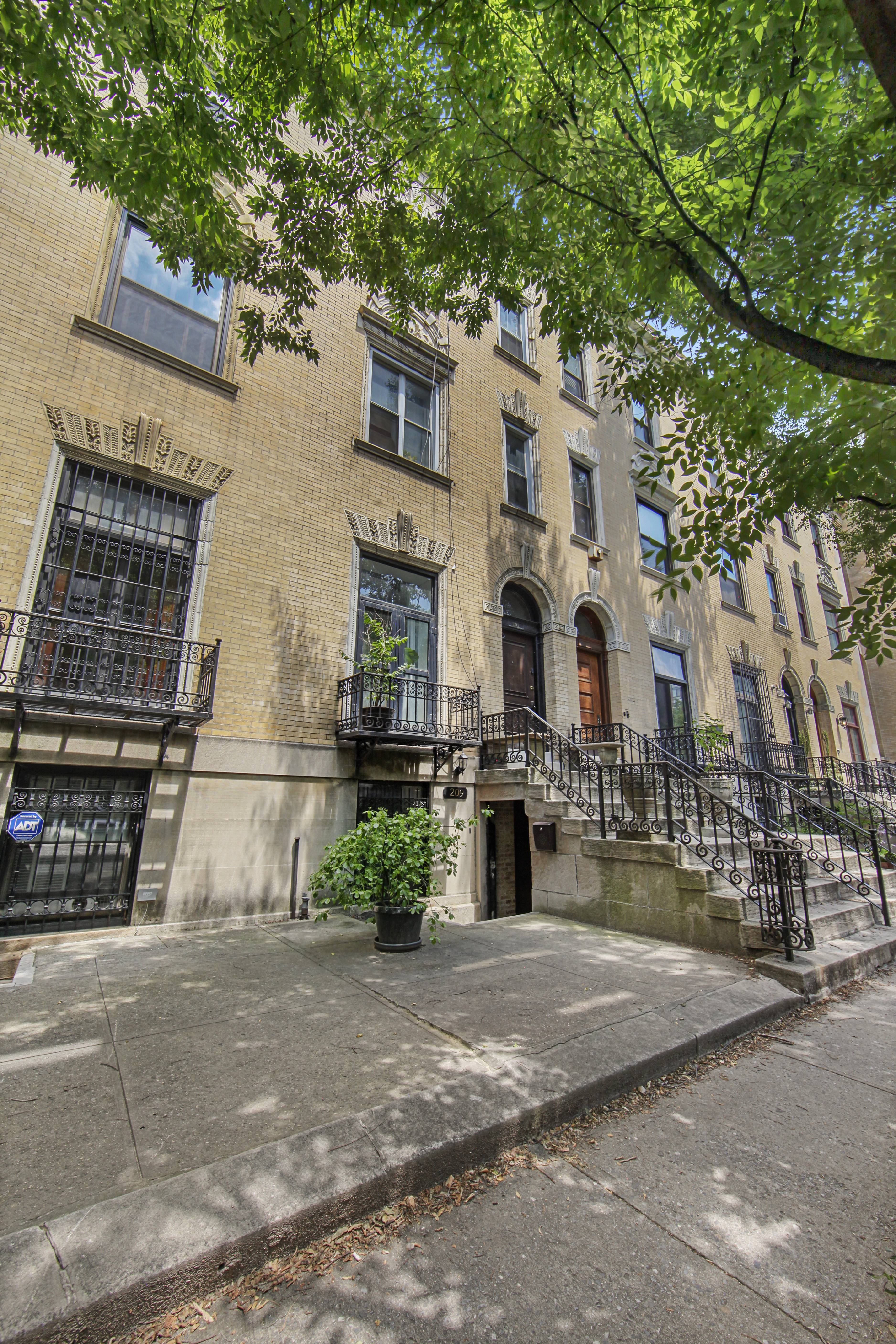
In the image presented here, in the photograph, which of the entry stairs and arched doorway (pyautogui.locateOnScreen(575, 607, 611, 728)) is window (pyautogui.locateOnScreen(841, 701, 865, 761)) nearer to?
arched doorway (pyautogui.locateOnScreen(575, 607, 611, 728))

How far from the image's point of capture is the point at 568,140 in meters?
4.75

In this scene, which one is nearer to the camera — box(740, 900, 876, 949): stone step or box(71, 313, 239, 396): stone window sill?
box(740, 900, 876, 949): stone step

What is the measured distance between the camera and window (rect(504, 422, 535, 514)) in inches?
524

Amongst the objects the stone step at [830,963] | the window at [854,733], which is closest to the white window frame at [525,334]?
the stone step at [830,963]

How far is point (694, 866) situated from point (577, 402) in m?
12.7

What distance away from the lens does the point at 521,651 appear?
12688 millimetres

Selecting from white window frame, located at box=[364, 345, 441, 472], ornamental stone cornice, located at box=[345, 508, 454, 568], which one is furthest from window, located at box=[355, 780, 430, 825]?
white window frame, located at box=[364, 345, 441, 472]

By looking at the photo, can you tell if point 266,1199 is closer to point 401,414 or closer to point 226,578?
point 226,578

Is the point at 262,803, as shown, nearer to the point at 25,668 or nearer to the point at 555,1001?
the point at 25,668

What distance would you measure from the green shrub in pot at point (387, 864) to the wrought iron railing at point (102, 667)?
2.55m

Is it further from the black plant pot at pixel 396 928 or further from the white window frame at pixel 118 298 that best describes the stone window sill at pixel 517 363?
the black plant pot at pixel 396 928

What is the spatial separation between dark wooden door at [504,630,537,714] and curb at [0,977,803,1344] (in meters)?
8.79

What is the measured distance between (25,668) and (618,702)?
11655 mm

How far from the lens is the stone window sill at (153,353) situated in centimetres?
761
